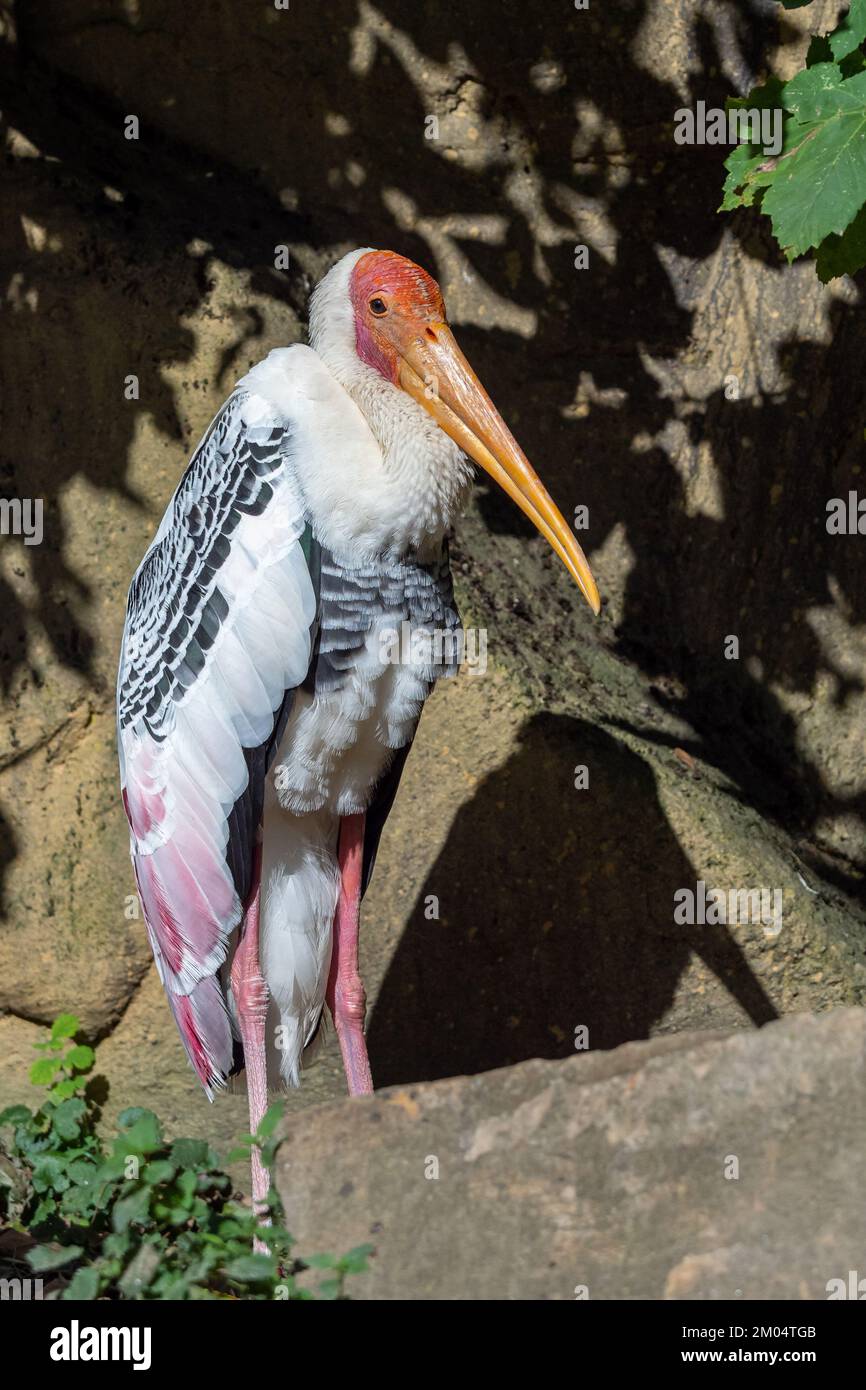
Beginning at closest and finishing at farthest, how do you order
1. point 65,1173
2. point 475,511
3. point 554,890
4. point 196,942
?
point 196,942
point 65,1173
point 554,890
point 475,511

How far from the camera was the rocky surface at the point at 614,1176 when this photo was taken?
243 cm

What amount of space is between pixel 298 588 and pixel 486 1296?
1.40 meters

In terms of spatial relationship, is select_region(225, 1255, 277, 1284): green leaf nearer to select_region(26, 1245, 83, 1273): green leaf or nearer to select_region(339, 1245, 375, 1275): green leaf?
select_region(339, 1245, 375, 1275): green leaf

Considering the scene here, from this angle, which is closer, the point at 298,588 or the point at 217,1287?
the point at 217,1287

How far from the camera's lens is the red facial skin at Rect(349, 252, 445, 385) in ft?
10.6

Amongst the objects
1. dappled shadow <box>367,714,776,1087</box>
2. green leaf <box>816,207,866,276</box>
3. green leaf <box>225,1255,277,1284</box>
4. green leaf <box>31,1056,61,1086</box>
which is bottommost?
green leaf <box>225,1255,277,1284</box>

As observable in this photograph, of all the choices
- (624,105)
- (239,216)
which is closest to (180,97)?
(239,216)

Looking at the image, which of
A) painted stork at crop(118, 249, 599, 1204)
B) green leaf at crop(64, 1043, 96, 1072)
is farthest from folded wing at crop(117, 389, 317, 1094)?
green leaf at crop(64, 1043, 96, 1072)

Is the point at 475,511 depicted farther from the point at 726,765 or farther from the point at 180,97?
the point at 180,97

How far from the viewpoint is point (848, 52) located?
299cm

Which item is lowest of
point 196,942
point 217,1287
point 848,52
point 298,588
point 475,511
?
point 217,1287

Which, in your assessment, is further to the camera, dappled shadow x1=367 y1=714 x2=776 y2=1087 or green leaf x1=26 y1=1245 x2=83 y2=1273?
dappled shadow x1=367 y1=714 x2=776 y2=1087

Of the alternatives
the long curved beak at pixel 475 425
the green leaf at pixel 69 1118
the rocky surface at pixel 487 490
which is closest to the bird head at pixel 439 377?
the long curved beak at pixel 475 425

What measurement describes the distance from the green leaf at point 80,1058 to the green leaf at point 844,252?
2844mm
